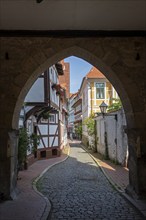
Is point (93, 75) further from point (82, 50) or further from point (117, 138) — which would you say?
point (82, 50)

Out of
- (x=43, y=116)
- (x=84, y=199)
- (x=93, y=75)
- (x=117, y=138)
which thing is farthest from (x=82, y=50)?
(x=93, y=75)

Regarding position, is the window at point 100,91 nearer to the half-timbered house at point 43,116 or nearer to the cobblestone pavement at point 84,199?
the half-timbered house at point 43,116

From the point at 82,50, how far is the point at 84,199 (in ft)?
10.0

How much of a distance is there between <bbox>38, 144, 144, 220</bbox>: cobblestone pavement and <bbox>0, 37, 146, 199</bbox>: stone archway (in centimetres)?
62

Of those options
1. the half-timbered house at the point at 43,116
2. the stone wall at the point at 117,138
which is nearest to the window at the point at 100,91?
the half-timbered house at the point at 43,116

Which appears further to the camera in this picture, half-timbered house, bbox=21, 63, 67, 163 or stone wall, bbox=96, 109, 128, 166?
half-timbered house, bbox=21, 63, 67, 163

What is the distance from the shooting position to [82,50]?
5484 mm

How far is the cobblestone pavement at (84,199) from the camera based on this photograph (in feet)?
15.4

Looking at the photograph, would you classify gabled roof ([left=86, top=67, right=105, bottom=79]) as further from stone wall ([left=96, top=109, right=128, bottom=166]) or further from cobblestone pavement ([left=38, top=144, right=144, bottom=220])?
cobblestone pavement ([left=38, top=144, right=144, bottom=220])

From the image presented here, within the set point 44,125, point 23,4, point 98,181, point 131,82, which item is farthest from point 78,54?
point 44,125

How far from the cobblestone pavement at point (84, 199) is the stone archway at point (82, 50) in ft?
2.03

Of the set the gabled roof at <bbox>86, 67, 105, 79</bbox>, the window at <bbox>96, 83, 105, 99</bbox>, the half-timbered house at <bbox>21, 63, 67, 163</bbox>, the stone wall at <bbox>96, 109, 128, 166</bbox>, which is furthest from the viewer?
the gabled roof at <bbox>86, 67, 105, 79</bbox>

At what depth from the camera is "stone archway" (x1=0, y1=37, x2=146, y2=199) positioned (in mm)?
5289

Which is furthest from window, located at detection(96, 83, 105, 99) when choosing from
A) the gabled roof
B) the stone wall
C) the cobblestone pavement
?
the cobblestone pavement
